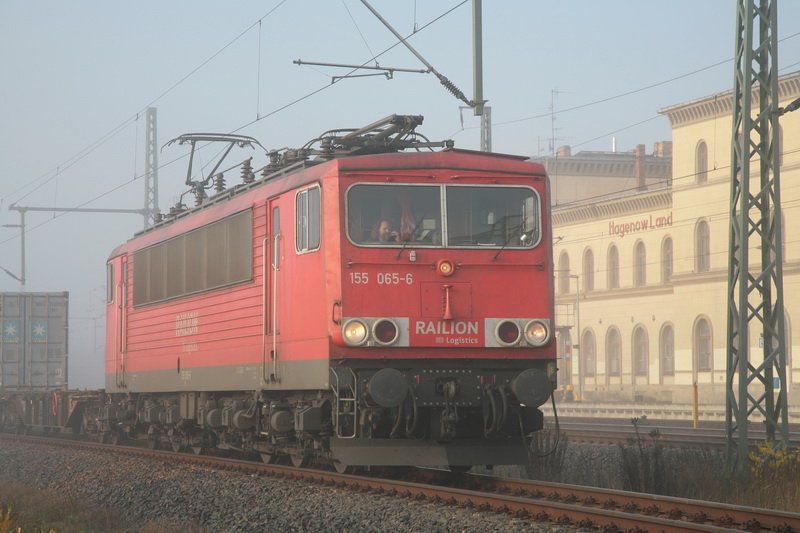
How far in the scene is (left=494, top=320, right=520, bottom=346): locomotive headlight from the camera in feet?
44.8

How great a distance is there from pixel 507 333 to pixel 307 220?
2643 millimetres

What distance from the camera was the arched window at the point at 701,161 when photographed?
55969mm

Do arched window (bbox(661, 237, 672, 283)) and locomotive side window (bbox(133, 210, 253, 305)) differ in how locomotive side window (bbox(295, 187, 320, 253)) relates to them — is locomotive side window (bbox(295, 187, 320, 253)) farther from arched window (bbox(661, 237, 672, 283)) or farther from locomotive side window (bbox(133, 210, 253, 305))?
arched window (bbox(661, 237, 672, 283))

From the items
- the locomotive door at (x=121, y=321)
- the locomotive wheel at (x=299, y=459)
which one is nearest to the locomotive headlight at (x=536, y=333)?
the locomotive wheel at (x=299, y=459)

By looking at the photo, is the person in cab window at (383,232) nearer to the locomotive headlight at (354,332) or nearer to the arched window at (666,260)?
the locomotive headlight at (354,332)

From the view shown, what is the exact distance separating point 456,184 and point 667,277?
4735 centimetres

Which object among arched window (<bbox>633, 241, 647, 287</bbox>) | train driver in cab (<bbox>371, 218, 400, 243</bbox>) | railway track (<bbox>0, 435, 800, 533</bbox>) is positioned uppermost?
arched window (<bbox>633, 241, 647, 287</bbox>)

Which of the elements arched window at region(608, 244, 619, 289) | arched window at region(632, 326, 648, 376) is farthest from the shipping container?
arched window at region(608, 244, 619, 289)

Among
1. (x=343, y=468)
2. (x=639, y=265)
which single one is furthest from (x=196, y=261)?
(x=639, y=265)

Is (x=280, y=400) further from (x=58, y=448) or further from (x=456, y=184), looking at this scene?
(x=58, y=448)

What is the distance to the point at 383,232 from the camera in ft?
45.0

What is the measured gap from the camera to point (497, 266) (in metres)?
13.9

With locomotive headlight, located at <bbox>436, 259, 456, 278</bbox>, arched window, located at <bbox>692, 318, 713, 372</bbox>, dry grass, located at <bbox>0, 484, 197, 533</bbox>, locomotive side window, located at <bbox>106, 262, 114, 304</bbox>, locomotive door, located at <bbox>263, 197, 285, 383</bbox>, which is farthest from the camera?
arched window, located at <bbox>692, 318, 713, 372</bbox>

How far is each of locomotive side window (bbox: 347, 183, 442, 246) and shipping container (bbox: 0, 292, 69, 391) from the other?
2208 centimetres
